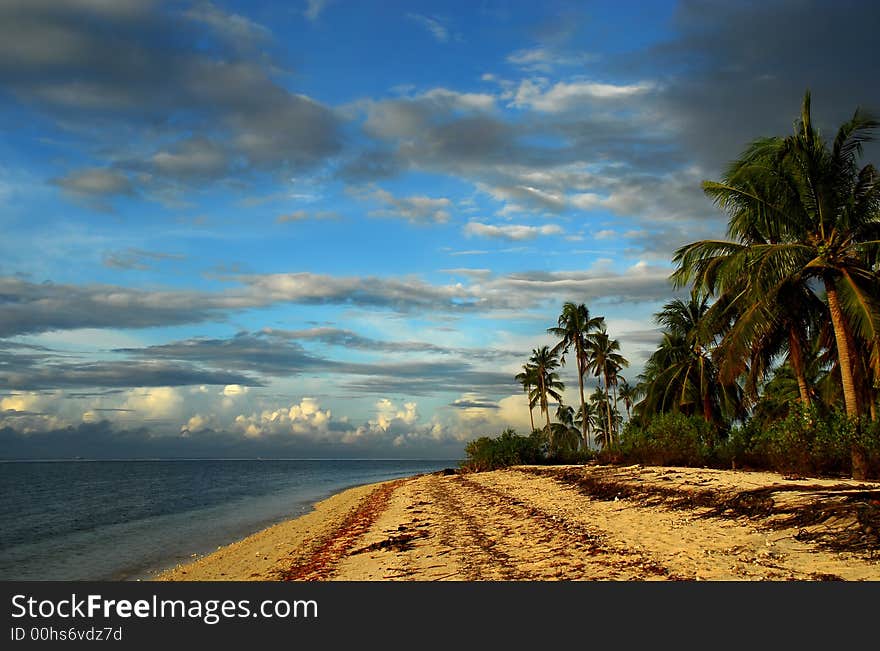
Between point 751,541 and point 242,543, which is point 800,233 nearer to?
point 751,541

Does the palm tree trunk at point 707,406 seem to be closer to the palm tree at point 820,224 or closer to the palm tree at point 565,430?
the palm tree at point 820,224

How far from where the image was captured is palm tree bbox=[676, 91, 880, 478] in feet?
59.3

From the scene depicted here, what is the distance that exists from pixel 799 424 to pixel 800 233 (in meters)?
5.85

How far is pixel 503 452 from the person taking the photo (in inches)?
1875

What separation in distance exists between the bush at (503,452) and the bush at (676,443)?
16645 millimetres

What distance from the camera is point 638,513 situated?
14.1 metres

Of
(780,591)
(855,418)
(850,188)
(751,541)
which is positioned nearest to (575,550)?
(751,541)

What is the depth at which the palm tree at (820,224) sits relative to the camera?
18.1m

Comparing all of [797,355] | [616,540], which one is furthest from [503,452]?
[616,540]

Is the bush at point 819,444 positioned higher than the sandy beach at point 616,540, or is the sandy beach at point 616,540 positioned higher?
the bush at point 819,444

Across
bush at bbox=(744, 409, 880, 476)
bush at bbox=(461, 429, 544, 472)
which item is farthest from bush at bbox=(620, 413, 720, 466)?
bush at bbox=(461, 429, 544, 472)

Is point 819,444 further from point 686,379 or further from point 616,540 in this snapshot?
point 686,379

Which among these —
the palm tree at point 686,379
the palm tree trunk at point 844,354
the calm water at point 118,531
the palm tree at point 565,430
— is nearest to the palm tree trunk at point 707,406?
the palm tree at point 686,379

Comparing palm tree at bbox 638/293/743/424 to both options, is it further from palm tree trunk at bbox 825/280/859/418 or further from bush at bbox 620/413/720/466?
palm tree trunk at bbox 825/280/859/418
